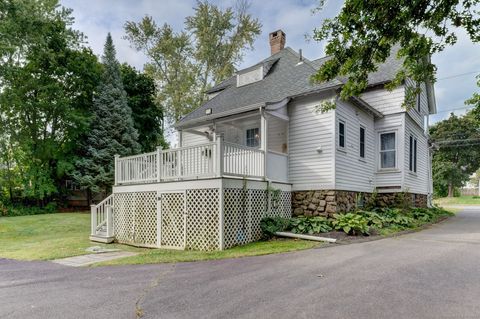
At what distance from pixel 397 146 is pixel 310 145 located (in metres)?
4.87

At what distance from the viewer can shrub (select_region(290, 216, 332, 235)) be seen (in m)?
9.58

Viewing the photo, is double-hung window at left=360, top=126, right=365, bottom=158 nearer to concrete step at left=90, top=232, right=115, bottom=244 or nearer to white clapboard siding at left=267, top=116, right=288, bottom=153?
white clapboard siding at left=267, top=116, right=288, bottom=153

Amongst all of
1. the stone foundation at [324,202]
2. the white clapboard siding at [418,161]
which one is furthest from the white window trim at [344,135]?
the white clapboard siding at [418,161]

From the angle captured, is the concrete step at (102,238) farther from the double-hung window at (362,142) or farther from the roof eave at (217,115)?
the double-hung window at (362,142)

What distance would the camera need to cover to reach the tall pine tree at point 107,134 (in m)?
18.6

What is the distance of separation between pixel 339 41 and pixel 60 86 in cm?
A: 1920

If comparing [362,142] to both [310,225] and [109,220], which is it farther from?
[109,220]

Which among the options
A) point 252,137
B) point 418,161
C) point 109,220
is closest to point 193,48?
point 252,137

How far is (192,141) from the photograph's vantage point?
14.8 metres

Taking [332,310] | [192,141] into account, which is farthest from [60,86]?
[332,310]

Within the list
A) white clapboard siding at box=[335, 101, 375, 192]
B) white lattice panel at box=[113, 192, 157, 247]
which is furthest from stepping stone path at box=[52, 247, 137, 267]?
white clapboard siding at box=[335, 101, 375, 192]

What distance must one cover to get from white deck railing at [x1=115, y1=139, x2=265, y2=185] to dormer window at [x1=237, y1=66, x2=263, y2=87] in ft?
19.8

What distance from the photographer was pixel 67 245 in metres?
10.0

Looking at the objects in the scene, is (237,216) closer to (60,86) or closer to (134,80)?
(60,86)
